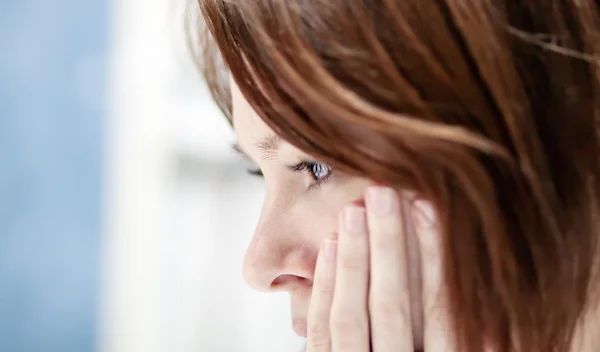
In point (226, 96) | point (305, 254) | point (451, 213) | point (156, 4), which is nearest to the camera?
point (451, 213)

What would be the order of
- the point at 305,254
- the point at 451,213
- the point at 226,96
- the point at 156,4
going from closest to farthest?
1. the point at 451,213
2. the point at 305,254
3. the point at 226,96
4. the point at 156,4

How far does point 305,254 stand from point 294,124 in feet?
0.53

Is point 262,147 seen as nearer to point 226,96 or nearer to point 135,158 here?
point 226,96

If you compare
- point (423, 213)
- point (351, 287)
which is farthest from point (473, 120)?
point (351, 287)

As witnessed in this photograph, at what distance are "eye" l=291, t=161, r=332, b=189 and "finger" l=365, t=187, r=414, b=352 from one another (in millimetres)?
55

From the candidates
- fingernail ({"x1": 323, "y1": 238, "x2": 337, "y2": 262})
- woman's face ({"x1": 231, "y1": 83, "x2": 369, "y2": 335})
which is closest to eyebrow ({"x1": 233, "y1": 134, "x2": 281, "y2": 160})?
woman's face ({"x1": 231, "y1": 83, "x2": 369, "y2": 335})

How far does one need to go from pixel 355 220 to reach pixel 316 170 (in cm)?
7

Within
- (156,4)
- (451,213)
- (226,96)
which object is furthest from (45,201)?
(451,213)

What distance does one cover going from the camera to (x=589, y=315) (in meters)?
0.56

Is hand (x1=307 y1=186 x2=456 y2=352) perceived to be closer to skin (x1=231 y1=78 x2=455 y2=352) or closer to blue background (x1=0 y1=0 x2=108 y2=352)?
skin (x1=231 y1=78 x2=455 y2=352)

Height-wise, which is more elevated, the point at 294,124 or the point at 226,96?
the point at 226,96

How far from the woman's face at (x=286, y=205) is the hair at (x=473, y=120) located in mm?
48

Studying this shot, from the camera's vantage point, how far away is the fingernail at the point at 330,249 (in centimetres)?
58

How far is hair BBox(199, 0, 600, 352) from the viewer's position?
0.47 meters
